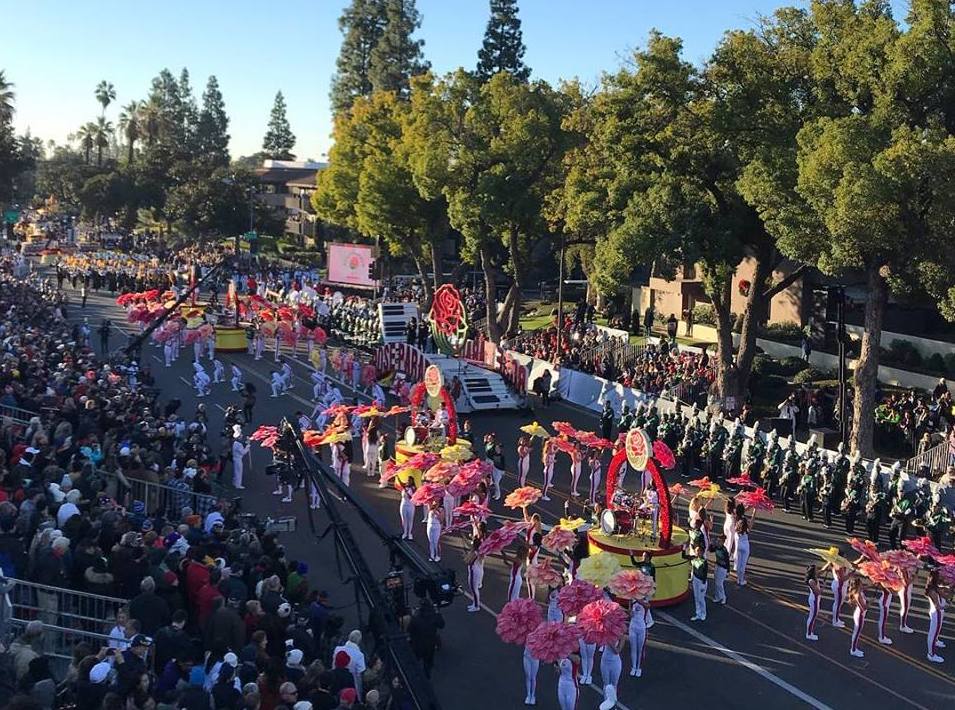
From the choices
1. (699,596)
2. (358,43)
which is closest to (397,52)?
(358,43)

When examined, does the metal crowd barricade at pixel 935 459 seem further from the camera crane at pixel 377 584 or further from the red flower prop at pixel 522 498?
the camera crane at pixel 377 584

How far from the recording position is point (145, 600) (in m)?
10.9

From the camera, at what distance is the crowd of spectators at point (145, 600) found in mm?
9305

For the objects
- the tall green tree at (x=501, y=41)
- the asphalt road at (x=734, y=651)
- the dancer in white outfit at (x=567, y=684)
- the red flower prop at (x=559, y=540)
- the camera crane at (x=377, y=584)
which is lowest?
the asphalt road at (x=734, y=651)

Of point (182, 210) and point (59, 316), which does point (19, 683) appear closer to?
point (59, 316)

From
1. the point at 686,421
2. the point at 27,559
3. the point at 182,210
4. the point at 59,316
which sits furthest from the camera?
the point at 182,210

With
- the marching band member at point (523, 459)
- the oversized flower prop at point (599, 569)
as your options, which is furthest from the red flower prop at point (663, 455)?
the marching band member at point (523, 459)

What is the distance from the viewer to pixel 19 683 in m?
8.95

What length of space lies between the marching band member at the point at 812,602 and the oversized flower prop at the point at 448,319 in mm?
17987

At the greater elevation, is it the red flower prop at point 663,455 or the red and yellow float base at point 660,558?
the red flower prop at point 663,455

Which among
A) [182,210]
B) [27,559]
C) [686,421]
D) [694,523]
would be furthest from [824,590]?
[182,210]

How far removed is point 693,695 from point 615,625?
8.10 feet

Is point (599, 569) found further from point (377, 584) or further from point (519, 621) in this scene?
point (377, 584)

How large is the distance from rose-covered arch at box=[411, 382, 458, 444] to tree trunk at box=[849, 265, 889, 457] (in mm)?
10155
